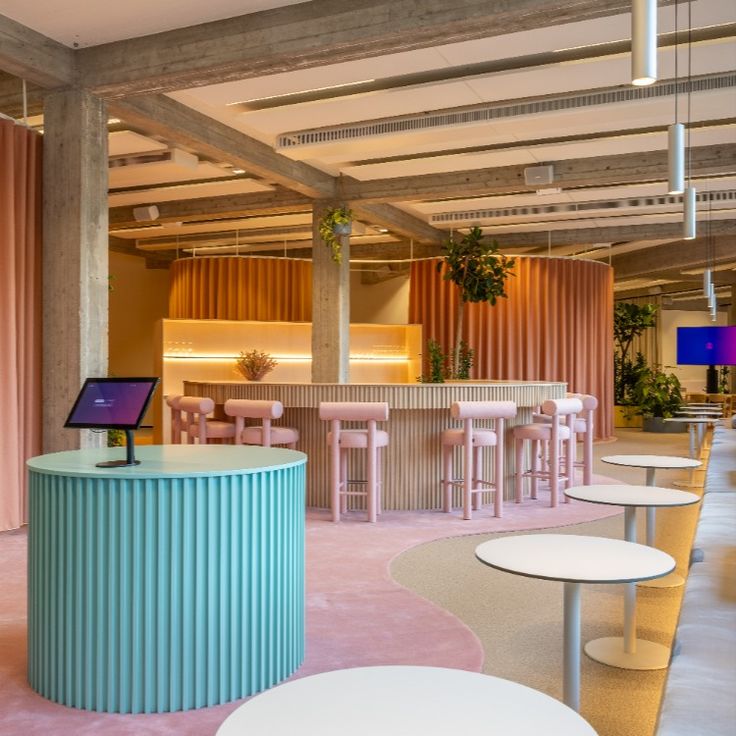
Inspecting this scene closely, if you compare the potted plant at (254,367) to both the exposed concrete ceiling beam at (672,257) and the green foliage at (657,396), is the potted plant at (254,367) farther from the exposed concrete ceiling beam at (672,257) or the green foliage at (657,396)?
the green foliage at (657,396)

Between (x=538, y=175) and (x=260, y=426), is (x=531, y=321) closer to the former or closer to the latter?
(x=538, y=175)

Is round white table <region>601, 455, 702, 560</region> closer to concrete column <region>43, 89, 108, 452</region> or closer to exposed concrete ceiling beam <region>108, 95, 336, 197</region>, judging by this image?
concrete column <region>43, 89, 108, 452</region>

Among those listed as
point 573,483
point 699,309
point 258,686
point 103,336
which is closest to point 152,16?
point 103,336

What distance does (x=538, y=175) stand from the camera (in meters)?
8.95

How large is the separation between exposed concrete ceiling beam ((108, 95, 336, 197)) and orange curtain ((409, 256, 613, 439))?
13.4ft

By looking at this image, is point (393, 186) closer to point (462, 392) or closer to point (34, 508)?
point (462, 392)

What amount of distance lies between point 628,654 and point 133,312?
47.5ft

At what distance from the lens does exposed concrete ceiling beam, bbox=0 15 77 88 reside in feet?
18.3

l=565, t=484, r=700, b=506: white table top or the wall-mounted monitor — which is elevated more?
the wall-mounted monitor

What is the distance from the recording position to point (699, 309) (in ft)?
75.5

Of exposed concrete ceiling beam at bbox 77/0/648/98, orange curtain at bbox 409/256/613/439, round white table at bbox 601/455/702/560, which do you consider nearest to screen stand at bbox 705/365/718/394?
orange curtain at bbox 409/256/613/439

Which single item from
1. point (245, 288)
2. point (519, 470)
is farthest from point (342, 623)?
point (245, 288)

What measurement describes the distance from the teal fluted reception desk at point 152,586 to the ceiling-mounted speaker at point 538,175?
675 cm

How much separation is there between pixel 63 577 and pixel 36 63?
4305 mm
